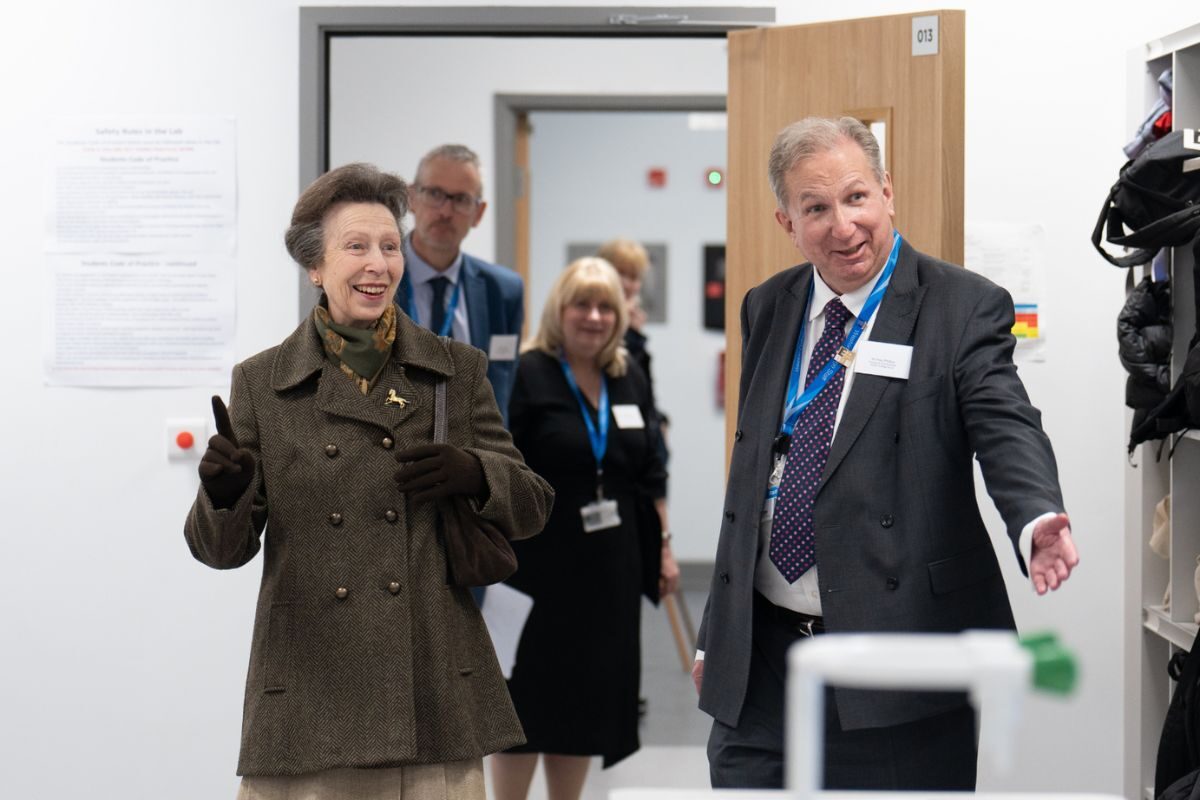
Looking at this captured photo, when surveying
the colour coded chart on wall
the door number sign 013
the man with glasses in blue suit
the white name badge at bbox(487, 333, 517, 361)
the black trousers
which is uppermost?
the door number sign 013

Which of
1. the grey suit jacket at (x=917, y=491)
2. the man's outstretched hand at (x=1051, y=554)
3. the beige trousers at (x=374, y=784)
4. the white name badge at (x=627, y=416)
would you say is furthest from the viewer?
the white name badge at (x=627, y=416)

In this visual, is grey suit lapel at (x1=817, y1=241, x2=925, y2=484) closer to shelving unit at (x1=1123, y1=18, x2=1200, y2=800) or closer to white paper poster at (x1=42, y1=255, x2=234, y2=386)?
shelving unit at (x1=1123, y1=18, x2=1200, y2=800)

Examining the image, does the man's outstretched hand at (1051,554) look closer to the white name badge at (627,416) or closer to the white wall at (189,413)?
the white wall at (189,413)

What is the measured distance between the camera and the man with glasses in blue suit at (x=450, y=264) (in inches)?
136

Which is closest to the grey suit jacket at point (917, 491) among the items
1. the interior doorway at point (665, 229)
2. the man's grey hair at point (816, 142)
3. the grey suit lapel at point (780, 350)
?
the grey suit lapel at point (780, 350)

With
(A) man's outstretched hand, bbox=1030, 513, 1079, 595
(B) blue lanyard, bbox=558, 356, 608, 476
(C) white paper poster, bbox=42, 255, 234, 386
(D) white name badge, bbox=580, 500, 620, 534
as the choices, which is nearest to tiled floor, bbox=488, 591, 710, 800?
(D) white name badge, bbox=580, 500, 620, 534

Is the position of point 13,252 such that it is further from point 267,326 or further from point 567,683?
point 567,683

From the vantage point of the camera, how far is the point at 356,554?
2191 mm

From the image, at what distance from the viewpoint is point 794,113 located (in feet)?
10.5

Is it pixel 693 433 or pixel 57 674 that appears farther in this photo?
pixel 693 433

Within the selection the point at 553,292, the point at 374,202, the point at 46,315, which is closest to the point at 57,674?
the point at 46,315

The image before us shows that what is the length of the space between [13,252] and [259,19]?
2.98 ft

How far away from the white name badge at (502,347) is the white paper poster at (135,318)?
70 centimetres

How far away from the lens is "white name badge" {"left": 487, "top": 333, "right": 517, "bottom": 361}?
11.8 ft
